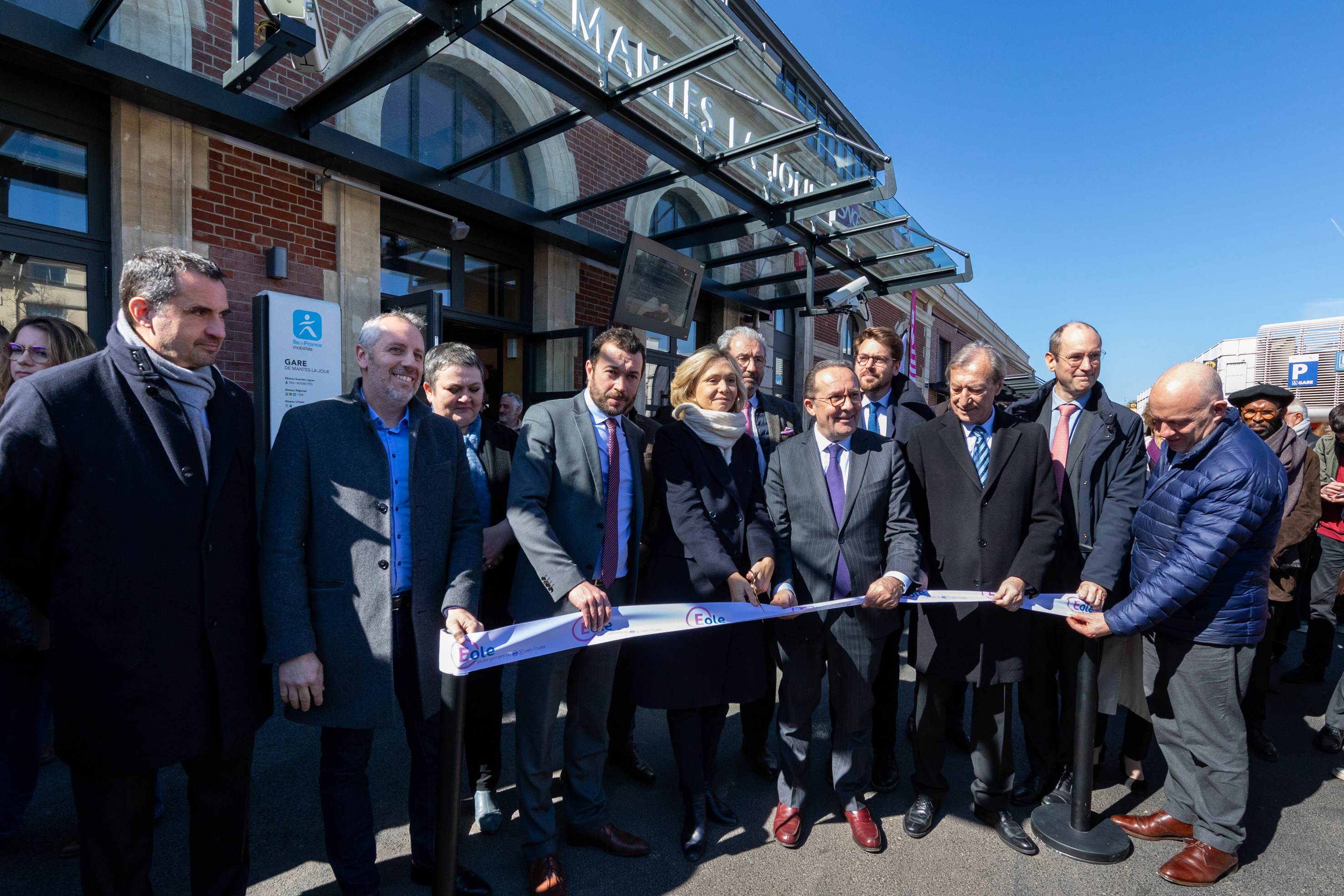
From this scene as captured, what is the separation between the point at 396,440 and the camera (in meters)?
2.32

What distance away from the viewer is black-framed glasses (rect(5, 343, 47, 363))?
281cm

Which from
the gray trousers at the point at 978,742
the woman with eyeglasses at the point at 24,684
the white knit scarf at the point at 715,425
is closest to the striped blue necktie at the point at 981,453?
the gray trousers at the point at 978,742

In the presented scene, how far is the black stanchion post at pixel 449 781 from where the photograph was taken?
6.49 ft

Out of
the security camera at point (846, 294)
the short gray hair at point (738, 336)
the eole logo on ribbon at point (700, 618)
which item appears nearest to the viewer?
the eole logo on ribbon at point (700, 618)

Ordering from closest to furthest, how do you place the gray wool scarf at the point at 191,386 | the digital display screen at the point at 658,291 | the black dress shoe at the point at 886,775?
the gray wool scarf at the point at 191,386
the black dress shoe at the point at 886,775
the digital display screen at the point at 658,291

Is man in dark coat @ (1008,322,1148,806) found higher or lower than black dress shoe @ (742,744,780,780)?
higher

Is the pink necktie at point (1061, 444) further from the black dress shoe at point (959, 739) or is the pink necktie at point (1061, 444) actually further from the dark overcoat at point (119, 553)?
the dark overcoat at point (119, 553)

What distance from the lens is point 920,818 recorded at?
2.84 meters

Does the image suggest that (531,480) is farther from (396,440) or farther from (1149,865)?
(1149,865)

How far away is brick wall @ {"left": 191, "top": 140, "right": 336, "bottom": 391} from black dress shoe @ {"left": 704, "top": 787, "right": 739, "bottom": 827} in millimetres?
4500

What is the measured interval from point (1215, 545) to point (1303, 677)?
370cm

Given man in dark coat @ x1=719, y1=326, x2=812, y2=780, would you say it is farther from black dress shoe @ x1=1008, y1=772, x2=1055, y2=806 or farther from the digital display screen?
the digital display screen

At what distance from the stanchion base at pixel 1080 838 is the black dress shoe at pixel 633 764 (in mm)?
1775

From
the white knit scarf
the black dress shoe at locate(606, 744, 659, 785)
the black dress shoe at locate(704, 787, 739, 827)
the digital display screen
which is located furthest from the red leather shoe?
the digital display screen
